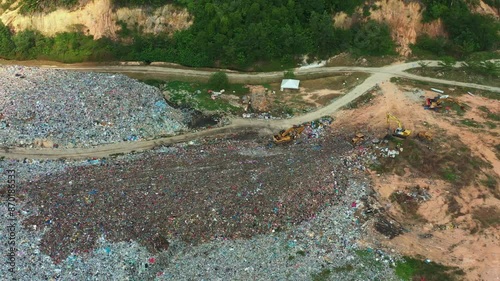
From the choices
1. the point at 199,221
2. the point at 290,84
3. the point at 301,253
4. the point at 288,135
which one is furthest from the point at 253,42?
the point at 301,253

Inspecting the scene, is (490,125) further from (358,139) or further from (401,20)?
(401,20)

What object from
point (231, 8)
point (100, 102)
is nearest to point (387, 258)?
point (100, 102)

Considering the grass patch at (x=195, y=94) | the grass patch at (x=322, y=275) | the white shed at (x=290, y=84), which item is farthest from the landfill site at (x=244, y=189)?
the white shed at (x=290, y=84)

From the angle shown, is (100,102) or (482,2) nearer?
(100,102)

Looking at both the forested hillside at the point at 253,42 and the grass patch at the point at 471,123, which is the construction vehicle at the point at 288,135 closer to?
the forested hillside at the point at 253,42

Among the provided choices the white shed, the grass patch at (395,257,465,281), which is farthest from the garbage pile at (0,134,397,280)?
the white shed

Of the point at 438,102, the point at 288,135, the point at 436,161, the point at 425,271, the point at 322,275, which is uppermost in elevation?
the point at 438,102

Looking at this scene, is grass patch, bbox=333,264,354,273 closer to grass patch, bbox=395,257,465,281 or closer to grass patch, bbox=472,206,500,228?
grass patch, bbox=395,257,465,281

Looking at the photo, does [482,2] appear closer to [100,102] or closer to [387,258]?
[387,258]
